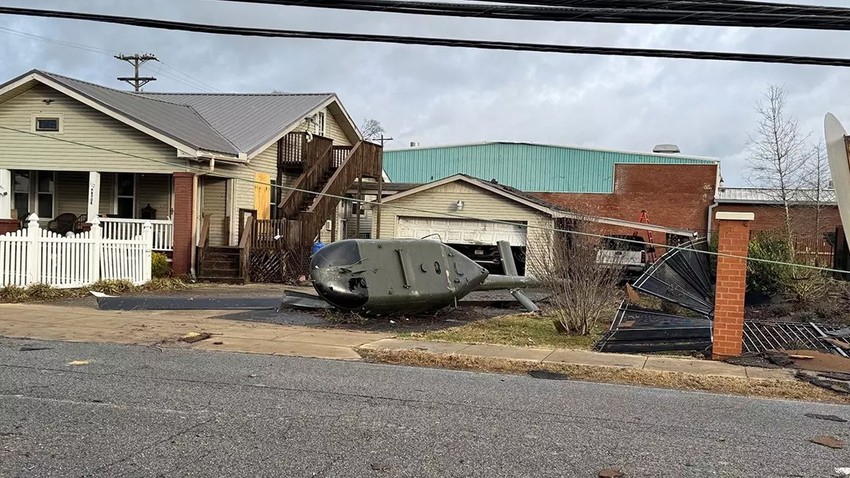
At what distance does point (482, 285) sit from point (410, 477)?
11980 millimetres

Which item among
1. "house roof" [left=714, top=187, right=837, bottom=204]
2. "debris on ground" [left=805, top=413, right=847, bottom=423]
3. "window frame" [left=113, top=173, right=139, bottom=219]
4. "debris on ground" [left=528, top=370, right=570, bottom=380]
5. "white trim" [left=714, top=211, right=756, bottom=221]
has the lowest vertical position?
"debris on ground" [left=528, top=370, right=570, bottom=380]

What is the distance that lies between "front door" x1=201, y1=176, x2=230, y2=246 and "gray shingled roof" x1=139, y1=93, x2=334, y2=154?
144cm

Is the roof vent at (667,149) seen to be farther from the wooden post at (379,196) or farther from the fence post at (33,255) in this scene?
the fence post at (33,255)

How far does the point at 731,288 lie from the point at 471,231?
703 inches

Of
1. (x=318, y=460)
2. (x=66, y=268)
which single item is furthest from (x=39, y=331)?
(x=318, y=460)

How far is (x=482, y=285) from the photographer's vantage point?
17.5 metres

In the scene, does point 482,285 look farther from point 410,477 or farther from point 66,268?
point 410,477

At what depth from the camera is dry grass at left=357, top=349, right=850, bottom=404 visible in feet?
30.2

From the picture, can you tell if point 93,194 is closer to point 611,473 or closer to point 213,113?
point 213,113

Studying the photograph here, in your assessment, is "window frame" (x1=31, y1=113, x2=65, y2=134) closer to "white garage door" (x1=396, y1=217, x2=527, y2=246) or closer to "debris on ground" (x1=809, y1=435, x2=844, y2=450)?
"white garage door" (x1=396, y1=217, x2=527, y2=246)

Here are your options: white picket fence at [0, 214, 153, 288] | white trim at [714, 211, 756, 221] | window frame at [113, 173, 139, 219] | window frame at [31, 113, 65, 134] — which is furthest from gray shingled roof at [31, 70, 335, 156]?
white trim at [714, 211, 756, 221]

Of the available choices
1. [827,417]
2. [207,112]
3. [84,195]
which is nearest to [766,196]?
[207,112]

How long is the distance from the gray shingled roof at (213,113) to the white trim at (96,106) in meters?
0.09

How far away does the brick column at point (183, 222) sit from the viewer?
2247 centimetres
